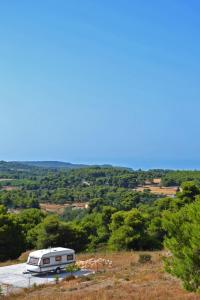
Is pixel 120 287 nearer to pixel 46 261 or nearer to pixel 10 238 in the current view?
pixel 46 261

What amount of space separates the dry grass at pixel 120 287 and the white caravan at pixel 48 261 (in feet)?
9.25

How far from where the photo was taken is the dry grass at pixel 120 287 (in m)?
15.4

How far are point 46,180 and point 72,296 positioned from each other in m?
115

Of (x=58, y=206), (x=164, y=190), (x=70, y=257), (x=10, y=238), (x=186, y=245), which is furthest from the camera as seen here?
(x=164, y=190)

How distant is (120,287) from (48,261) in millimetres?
7908

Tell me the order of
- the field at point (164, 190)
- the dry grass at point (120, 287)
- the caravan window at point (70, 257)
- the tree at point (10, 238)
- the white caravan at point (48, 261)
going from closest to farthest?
1. the dry grass at point (120, 287)
2. the white caravan at point (48, 261)
3. the caravan window at point (70, 257)
4. the tree at point (10, 238)
5. the field at point (164, 190)

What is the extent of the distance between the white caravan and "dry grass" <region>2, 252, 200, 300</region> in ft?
9.25

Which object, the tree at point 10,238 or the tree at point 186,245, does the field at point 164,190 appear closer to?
the tree at point 10,238

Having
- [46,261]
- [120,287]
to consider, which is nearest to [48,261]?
[46,261]

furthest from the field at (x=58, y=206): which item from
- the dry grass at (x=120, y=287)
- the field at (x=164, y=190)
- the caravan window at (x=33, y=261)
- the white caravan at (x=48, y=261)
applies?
the dry grass at (x=120, y=287)

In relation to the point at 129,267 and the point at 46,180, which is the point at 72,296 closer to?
the point at 129,267

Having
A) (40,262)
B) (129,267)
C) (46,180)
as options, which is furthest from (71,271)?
(46,180)

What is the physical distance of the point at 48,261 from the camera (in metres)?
24.5

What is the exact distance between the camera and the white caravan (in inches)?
953
